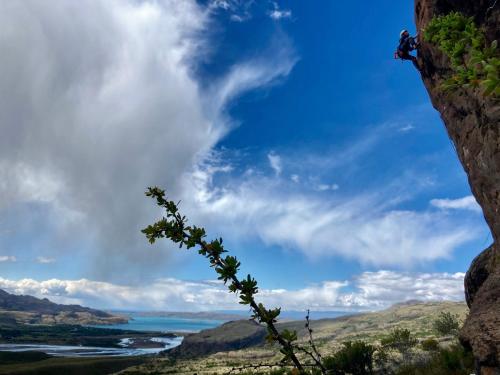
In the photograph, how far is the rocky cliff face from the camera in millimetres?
10211

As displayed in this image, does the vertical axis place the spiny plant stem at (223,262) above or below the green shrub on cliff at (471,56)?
below

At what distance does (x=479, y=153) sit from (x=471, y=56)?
12.9 m

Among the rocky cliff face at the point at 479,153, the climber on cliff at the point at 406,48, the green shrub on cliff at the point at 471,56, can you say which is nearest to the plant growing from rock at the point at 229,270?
the green shrub on cliff at the point at 471,56

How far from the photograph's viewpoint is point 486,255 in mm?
15516

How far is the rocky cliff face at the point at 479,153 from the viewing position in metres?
10.2

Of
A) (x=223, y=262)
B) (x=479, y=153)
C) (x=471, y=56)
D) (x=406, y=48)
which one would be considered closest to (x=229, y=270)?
(x=223, y=262)

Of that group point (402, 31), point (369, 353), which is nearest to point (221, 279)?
point (402, 31)

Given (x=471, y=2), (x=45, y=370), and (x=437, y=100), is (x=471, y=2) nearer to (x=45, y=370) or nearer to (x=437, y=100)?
(x=437, y=100)

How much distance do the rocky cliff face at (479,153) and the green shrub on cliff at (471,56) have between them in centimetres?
814

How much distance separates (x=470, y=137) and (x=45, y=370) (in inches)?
2982

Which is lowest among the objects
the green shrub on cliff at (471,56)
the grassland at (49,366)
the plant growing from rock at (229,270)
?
the grassland at (49,366)

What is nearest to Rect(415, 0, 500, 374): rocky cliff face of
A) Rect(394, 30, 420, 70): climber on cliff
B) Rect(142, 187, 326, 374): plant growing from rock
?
Rect(394, 30, 420, 70): climber on cliff

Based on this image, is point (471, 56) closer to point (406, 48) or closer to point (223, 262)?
point (223, 262)

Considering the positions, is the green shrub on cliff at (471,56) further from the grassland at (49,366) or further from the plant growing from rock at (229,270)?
the grassland at (49,366)
